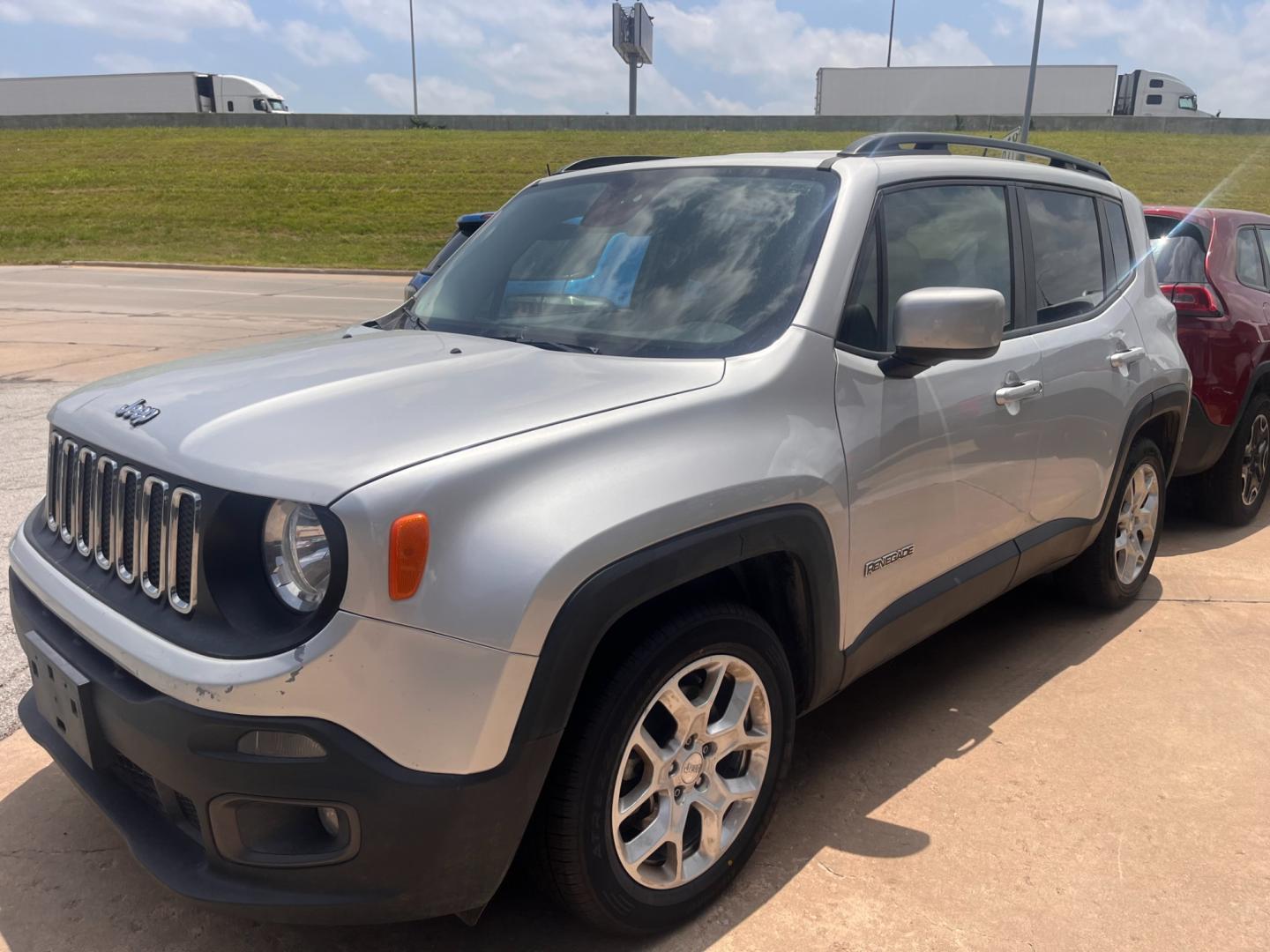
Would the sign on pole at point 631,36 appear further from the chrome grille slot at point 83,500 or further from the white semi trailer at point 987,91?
the chrome grille slot at point 83,500

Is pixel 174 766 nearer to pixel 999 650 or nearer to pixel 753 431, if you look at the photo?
pixel 753 431

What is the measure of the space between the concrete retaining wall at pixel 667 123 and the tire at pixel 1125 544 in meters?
32.1

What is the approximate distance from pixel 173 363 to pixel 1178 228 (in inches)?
201

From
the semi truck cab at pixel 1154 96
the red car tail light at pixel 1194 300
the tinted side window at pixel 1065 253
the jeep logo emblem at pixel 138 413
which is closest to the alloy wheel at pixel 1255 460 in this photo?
the red car tail light at pixel 1194 300

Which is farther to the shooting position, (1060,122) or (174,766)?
(1060,122)

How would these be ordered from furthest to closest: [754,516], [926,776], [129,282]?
1. [129,282]
2. [926,776]
3. [754,516]

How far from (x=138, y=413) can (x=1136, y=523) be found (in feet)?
12.9

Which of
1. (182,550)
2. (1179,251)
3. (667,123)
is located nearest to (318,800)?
(182,550)

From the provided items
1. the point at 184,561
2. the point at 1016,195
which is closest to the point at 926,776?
the point at 1016,195

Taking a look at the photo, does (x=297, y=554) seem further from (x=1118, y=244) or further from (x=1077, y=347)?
(x=1118, y=244)

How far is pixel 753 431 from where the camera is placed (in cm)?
246

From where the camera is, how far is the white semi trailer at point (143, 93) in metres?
50.8

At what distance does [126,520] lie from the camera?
2.26 meters

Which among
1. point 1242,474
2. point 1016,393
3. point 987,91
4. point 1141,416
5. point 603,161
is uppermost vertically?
point 987,91
